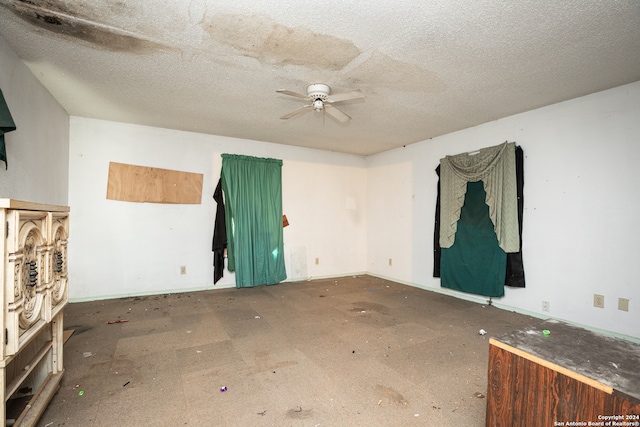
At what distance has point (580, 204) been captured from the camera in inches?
128

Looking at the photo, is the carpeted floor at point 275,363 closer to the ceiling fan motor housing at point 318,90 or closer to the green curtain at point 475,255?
the green curtain at point 475,255

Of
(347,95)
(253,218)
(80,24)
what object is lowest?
(253,218)

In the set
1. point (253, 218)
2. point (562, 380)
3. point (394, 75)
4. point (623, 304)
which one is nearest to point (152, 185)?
point (253, 218)

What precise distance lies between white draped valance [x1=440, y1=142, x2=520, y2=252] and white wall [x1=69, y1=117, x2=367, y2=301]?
6.94 feet

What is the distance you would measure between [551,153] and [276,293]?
3.92m

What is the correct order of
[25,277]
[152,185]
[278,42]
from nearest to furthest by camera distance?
[25,277] < [278,42] < [152,185]

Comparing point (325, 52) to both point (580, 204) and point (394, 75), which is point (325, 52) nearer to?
point (394, 75)

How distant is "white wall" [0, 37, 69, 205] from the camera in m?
2.43

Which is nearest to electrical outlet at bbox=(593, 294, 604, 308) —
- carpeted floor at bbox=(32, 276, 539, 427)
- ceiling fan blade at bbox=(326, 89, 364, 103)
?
carpeted floor at bbox=(32, 276, 539, 427)

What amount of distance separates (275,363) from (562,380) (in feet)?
6.07

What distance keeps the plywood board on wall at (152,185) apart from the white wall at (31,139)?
1.86ft

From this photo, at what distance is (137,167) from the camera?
4.31m

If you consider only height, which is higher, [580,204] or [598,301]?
[580,204]

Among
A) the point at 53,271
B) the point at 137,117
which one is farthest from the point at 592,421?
the point at 137,117
